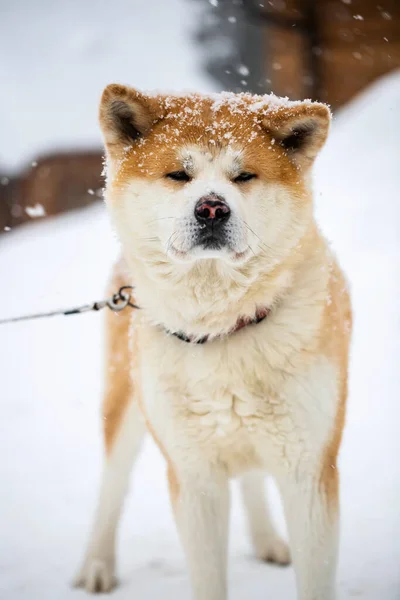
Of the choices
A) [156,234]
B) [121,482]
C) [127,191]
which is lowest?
[121,482]

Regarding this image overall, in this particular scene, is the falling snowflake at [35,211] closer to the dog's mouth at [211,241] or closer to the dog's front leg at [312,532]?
the dog's mouth at [211,241]

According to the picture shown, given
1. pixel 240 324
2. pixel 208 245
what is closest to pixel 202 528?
pixel 240 324

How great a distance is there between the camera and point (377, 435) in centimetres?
363

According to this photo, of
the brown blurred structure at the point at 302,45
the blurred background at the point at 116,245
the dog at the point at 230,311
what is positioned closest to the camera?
the dog at the point at 230,311

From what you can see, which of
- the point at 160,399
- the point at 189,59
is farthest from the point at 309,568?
the point at 189,59

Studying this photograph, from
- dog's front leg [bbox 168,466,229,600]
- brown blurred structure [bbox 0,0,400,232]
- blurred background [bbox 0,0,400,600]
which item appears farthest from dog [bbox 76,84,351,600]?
brown blurred structure [bbox 0,0,400,232]

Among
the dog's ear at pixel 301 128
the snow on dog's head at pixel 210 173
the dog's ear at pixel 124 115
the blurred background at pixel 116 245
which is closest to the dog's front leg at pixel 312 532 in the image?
the blurred background at pixel 116 245

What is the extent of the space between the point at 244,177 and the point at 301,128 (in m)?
0.29

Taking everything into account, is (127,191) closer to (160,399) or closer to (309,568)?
(160,399)

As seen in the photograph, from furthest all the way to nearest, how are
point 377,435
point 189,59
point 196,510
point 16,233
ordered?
point 189,59 < point 16,233 < point 377,435 < point 196,510

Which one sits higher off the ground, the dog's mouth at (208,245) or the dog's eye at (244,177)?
the dog's eye at (244,177)

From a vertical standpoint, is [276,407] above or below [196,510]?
above

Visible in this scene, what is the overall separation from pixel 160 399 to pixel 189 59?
10185 millimetres

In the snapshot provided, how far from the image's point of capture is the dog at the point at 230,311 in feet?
6.03
